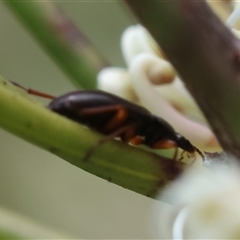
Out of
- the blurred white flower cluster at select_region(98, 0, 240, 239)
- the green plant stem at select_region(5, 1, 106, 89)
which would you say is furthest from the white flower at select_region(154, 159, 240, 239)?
the green plant stem at select_region(5, 1, 106, 89)

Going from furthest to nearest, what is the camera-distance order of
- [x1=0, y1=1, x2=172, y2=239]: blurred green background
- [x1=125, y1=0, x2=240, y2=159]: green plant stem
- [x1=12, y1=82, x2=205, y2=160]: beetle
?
1. [x1=0, y1=1, x2=172, y2=239]: blurred green background
2. [x1=12, y1=82, x2=205, y2=160]: beetle
3. [x1=125, y1=0, x2=240, y2=159]: green plant stem

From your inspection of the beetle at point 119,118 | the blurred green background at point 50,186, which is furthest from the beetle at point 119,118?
the blurred green background at point 50,186

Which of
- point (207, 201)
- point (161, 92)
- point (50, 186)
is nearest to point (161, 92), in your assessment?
point (161, 92)

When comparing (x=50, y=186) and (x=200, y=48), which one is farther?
(x=50, y=186)

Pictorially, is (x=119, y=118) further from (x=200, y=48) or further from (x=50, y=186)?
(x=50, y=186)

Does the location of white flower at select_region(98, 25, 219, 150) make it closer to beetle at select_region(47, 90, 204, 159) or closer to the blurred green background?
beetle at select_region(47, 90, 204, 159)
